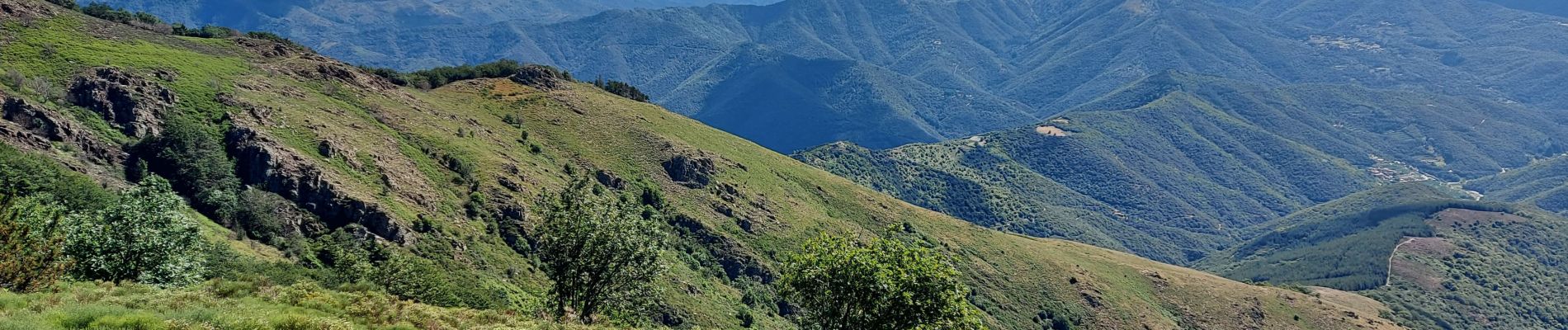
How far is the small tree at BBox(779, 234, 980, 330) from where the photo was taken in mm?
35031

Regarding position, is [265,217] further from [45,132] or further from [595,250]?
[595,250]

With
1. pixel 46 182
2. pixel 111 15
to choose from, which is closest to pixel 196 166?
pixel 46 182

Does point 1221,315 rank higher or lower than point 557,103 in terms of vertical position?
lower

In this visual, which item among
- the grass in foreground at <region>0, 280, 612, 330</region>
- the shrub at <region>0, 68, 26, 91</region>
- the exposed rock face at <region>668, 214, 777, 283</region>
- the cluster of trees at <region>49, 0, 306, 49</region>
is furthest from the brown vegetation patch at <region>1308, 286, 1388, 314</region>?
the shrub at <region>0, 68, 26, 91</region>

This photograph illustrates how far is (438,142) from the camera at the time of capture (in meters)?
83.4

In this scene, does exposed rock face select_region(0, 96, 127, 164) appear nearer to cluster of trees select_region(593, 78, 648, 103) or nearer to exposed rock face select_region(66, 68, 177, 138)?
exposed rock face select_region(66, 68, 177, 138)

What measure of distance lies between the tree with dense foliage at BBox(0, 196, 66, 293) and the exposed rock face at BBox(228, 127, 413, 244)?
22.7 meters

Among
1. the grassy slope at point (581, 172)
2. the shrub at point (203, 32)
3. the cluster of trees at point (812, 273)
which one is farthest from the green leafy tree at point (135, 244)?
the shrub at point (203, 32)

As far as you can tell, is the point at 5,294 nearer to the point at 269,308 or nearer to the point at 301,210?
the point at 269,308

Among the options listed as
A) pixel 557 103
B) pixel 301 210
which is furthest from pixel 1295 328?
pixel 301 210

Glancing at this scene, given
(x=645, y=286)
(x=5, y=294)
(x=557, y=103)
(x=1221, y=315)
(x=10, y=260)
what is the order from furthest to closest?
1. (x=1221, y=315)
2. (x=557, y=103)
3. (x=645, y=286)
4. (x=10, y=260)
5. (x=5, y=294)

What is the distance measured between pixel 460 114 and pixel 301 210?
39867 millimetres

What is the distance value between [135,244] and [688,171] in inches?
2965

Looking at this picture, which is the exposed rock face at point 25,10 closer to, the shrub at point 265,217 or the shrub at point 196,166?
the shrub at point 196,166
